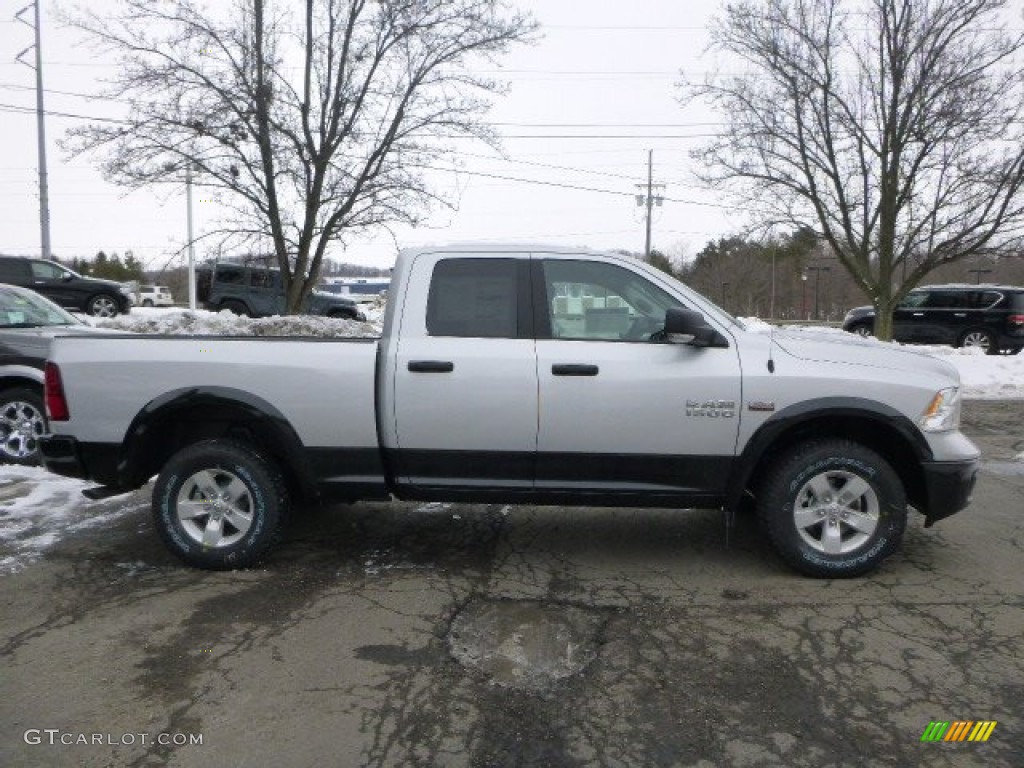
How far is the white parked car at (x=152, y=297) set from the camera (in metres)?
45.2

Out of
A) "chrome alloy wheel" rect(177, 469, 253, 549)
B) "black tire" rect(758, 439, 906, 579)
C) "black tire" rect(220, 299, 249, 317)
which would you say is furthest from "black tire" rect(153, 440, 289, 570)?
"black tire" rect(220, 299, 249, 317)

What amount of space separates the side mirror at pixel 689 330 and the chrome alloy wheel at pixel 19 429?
19.4 feet

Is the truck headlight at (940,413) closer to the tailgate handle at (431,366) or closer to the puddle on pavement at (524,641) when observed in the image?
the puddle on pavement at (524,641)

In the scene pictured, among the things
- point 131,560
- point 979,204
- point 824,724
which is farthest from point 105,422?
point 979,204

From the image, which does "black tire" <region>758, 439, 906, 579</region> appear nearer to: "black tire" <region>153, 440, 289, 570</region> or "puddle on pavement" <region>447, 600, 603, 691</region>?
"puddle on pavement" <region>447, 600, 603, 691</region>

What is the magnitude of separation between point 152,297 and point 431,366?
47071 mm

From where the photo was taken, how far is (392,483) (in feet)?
14.2

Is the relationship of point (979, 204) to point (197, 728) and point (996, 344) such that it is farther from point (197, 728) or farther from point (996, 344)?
point (197, 728)

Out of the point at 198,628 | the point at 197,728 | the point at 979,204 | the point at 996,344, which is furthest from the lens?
the point at 996,344

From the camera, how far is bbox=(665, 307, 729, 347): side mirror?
3.94 meters

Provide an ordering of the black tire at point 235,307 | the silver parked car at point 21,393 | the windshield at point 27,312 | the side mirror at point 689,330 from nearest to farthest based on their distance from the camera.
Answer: the side mirror at point 689,330 < the silver parked car at point 21,393 < the windshield at point 27,312 < the black tire at point 235,307

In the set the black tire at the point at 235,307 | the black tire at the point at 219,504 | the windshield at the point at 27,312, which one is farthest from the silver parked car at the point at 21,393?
the black tire at the point at 235,307

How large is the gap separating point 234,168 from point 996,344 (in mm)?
18271

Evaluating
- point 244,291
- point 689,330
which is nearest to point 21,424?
point 689,330
